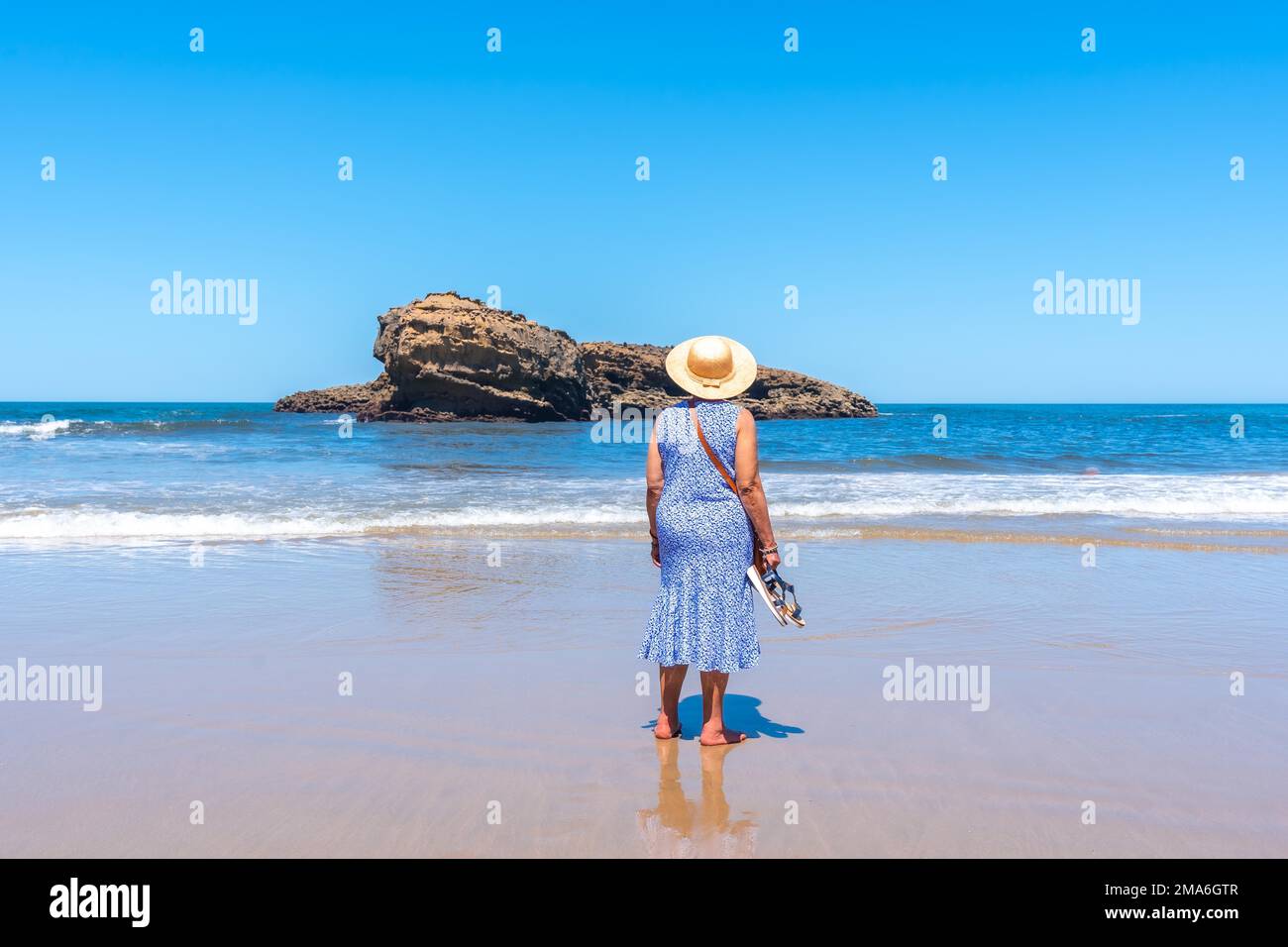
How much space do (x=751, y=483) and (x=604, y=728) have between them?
4.37ft

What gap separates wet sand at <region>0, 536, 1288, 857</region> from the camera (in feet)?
10.5

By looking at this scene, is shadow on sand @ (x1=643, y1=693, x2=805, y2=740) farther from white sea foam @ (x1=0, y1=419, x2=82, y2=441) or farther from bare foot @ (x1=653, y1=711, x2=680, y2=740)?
white sea foam @ (x1=0, y1=419, x2=82, y2=441)

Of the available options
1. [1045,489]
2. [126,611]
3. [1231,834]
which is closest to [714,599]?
[1231,834]

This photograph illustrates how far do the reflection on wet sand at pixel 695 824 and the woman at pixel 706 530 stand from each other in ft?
1.42

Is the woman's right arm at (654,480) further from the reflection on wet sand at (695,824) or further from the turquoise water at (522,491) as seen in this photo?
the turquoise water at (522,491)

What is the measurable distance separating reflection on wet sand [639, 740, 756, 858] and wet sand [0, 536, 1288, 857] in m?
0.01

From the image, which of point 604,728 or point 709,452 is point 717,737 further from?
point 709,452

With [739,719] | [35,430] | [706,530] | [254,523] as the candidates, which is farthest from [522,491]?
[35,430]

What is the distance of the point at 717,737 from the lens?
4.04 metres

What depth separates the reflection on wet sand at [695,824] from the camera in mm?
3072

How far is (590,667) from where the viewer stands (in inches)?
207

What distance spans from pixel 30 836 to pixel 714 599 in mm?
2613

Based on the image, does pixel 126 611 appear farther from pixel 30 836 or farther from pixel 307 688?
pixel 30 836

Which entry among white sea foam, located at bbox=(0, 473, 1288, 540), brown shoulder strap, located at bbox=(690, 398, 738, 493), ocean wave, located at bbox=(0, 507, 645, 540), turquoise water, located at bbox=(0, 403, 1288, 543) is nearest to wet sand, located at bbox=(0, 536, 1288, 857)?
brown shoulder strap, located at bbox=(690, 398, 738, 493)
